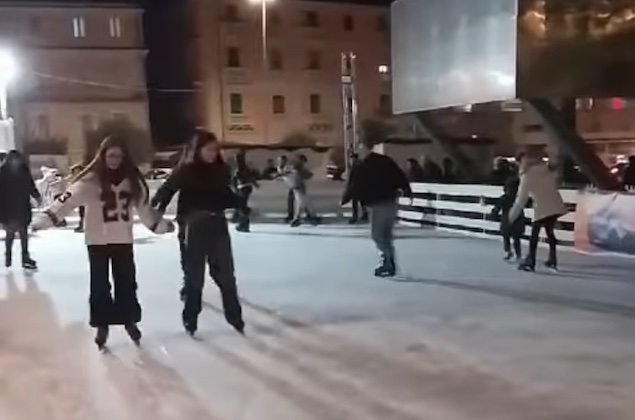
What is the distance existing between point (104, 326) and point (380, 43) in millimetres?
45773

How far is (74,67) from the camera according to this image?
151 feet

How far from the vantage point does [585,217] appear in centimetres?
1264

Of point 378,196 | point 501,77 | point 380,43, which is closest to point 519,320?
point 378,196

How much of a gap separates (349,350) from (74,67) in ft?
139

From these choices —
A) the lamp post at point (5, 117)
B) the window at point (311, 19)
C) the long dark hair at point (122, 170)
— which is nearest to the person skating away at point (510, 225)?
the long dark hair at point (122, 170)

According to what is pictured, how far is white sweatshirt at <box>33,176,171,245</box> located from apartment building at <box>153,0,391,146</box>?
133 ft

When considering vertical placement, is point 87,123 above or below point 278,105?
below

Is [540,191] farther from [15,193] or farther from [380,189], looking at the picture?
[15,193]

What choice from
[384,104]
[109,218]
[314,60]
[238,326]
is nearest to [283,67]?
[314,60]

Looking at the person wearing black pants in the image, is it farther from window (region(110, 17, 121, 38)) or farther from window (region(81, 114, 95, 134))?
window (region(110, 17, 121, 38))

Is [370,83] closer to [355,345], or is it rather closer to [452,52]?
[452,52]

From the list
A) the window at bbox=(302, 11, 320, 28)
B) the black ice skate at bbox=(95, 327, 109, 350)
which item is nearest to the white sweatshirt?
the black ice skate at bbox=(95, 327, 109, 350)

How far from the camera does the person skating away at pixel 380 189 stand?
10242mm

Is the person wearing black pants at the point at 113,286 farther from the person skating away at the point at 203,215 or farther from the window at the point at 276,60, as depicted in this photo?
the window at the point at 276,60
